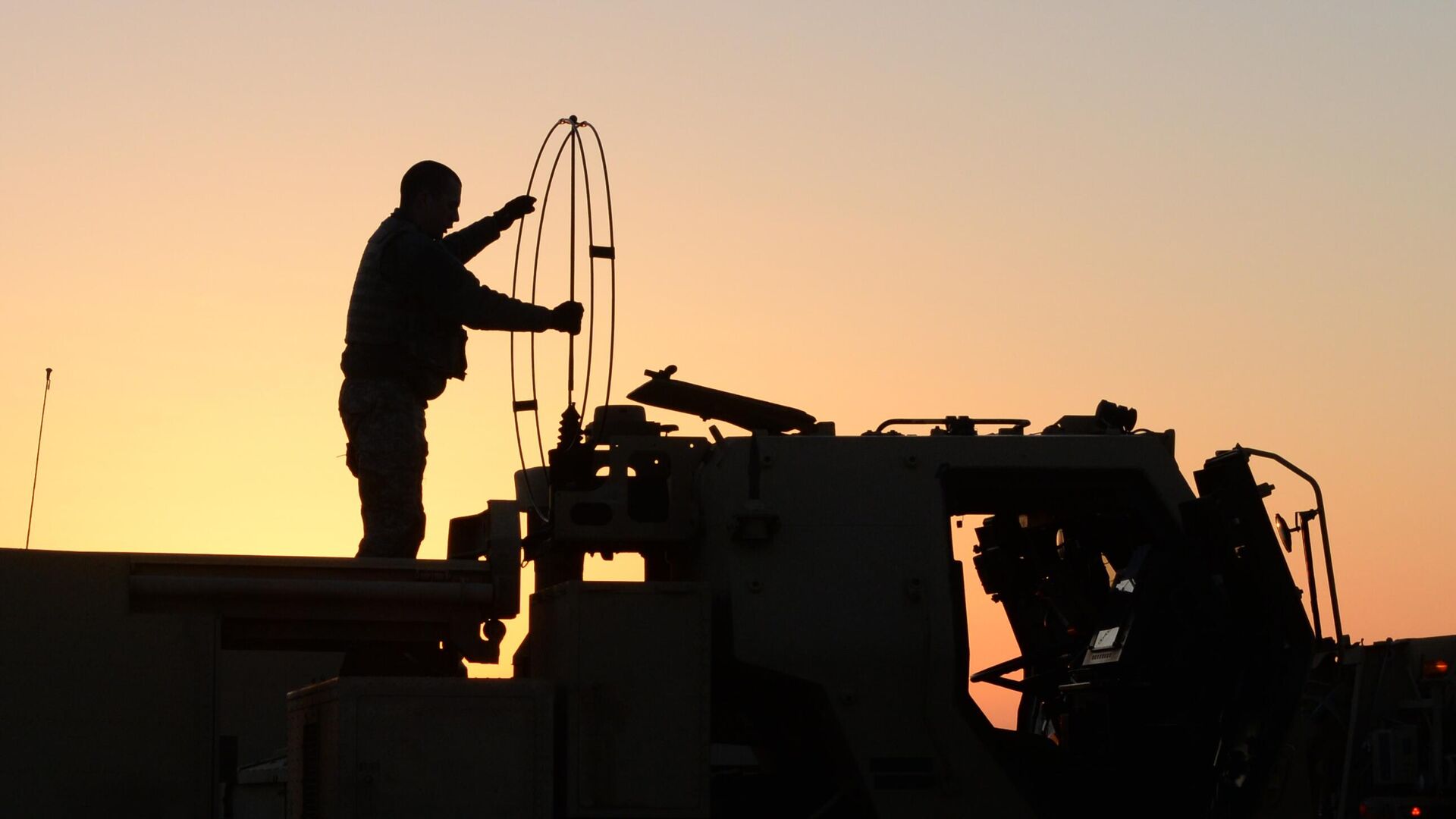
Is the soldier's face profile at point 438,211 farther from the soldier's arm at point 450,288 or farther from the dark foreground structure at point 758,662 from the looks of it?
the dark foreground structure at point 758,662

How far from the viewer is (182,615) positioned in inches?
284

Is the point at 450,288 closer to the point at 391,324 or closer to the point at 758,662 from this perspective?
the point at 391,324

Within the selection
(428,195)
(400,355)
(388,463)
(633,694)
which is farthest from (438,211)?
(633,694)

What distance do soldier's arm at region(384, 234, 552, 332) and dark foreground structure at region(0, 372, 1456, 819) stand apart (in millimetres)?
578

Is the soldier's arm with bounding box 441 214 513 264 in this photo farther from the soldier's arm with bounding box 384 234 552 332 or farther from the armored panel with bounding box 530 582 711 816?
the armored panel with bounding box 530 582 711 816

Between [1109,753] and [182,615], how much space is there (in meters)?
3.44

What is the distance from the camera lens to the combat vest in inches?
316

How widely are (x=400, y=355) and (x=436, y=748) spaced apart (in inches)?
77.2

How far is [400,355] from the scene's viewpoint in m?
8.03

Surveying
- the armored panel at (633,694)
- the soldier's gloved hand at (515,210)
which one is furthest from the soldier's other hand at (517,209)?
the armored panel at (633,694)

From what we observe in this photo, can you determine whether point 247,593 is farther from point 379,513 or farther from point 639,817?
point 639,817

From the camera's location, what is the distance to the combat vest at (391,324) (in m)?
8.02

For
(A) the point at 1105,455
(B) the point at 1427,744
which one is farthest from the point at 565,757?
(B) the point at 1427,744

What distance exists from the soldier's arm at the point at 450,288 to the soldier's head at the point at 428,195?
0.34 metres
